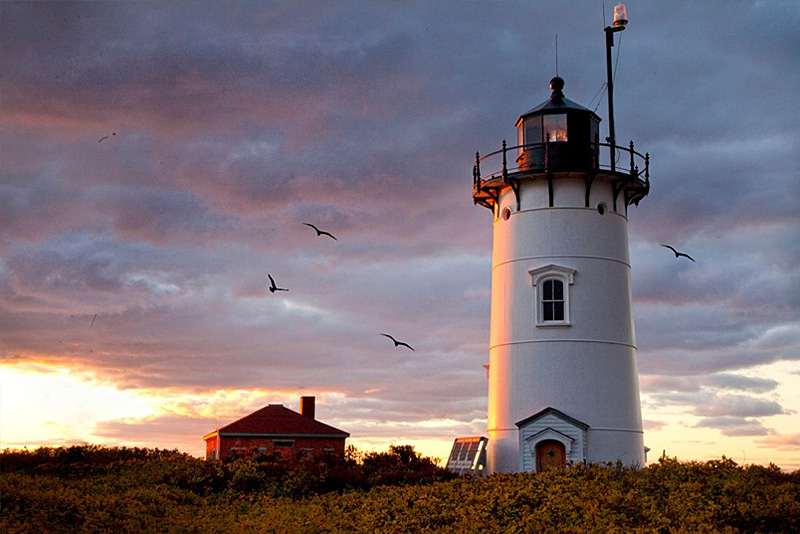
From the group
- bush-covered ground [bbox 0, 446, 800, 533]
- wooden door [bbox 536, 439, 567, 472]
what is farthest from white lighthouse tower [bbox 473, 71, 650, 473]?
bush-covered ground [bbox 0, 446, 800, 533]

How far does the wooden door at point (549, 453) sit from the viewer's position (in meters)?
25.7

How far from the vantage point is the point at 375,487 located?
74.2ft

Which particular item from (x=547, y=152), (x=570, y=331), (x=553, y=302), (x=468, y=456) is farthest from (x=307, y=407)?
(x=547, y=152)

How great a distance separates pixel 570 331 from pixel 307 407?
1156 centimetres

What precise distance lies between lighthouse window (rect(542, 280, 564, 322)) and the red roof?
944 cm

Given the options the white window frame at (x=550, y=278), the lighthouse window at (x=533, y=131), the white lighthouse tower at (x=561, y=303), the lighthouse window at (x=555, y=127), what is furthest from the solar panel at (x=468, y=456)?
the lighthouse window at (x=555, y=127)

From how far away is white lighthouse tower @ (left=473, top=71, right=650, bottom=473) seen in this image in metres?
26.0

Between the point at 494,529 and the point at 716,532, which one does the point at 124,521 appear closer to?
the point at 494,529

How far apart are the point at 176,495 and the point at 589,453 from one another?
1131cm

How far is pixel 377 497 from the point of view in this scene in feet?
68.5

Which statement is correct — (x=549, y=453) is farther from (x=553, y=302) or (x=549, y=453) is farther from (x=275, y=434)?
(x=275, y=434)

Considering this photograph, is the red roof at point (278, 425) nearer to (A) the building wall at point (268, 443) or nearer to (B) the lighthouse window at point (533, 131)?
(A) the building wall at point (268, 443)

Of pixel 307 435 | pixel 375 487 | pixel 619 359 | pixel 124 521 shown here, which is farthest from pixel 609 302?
pixel 124 521

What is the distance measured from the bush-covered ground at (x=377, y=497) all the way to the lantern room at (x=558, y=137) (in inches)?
379
